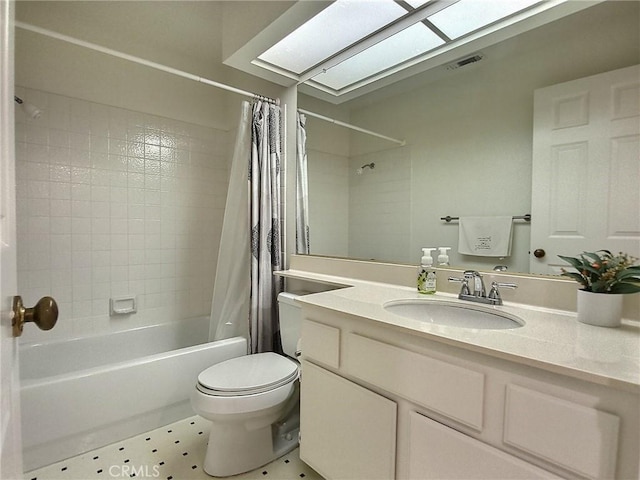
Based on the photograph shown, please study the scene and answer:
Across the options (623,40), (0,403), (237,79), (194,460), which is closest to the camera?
(0,403)

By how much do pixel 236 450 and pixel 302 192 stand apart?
1.43 m

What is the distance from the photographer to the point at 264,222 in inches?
76.4

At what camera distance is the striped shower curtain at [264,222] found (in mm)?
1929

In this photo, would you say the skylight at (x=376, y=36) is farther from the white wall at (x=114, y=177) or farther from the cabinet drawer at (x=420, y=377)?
the cabinet drawer at (x=420, y=377)

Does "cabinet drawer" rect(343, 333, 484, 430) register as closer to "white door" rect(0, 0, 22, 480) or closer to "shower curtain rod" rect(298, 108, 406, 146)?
"white door" rect(0, 0, 22, 480)

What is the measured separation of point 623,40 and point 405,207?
939mm

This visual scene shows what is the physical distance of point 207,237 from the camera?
→ 2.65m

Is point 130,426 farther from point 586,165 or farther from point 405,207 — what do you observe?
point 586,165

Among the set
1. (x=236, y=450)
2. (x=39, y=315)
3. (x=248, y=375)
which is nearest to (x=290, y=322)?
(x=248, y=375)

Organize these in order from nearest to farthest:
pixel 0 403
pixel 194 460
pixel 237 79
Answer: pixel 0 403 < pixel 194 460 < pixel 237 79

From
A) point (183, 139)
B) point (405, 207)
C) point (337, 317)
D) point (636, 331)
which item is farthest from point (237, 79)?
point (636, 331)

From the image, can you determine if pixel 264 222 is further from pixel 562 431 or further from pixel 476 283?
pixel 562 431

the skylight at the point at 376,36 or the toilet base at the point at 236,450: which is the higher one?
the skylight at the point at 376,36

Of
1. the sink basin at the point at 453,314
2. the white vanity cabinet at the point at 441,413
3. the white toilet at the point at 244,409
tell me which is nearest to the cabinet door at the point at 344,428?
the white vanity cabinet at the point at 441,413
